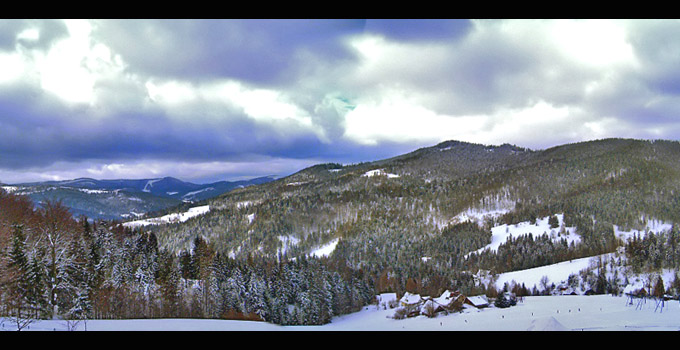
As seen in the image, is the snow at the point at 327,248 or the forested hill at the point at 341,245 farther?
the snow at the point at 327,248

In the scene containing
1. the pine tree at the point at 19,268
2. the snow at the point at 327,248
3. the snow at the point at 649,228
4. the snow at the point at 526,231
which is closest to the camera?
the pine tree at the point at 19,268

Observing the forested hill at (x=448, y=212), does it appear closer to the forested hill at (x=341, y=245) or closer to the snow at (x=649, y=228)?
the forested hill at (x=341, y=245)

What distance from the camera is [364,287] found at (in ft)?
203

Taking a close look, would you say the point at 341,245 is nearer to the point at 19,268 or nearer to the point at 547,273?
the point at 547,273

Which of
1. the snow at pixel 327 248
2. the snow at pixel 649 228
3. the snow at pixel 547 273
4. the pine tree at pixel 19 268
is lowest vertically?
the snow at pixel 547 273

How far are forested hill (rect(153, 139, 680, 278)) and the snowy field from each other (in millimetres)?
63969

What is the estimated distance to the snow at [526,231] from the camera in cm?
11995

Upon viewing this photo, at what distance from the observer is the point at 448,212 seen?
A: 161 m

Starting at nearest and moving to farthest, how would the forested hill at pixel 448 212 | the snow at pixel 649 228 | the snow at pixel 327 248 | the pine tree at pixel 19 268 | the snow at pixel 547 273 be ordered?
1. the pine tree at pixel 19 268
2. the snow at pixel 547 273
3. the snow at pixel 649 228
4. the forested hill at pixel 448 212
5. the snow at pixel 327 248

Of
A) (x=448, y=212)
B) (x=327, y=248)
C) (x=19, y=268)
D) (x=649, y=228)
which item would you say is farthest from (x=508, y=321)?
(x=448, y=212)

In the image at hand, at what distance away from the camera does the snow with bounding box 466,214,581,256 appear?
11995 cm

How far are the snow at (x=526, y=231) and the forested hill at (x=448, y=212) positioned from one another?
2589 millimetres

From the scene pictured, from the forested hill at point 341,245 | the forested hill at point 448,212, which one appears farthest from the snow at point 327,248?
the forested hill at point 448,212
